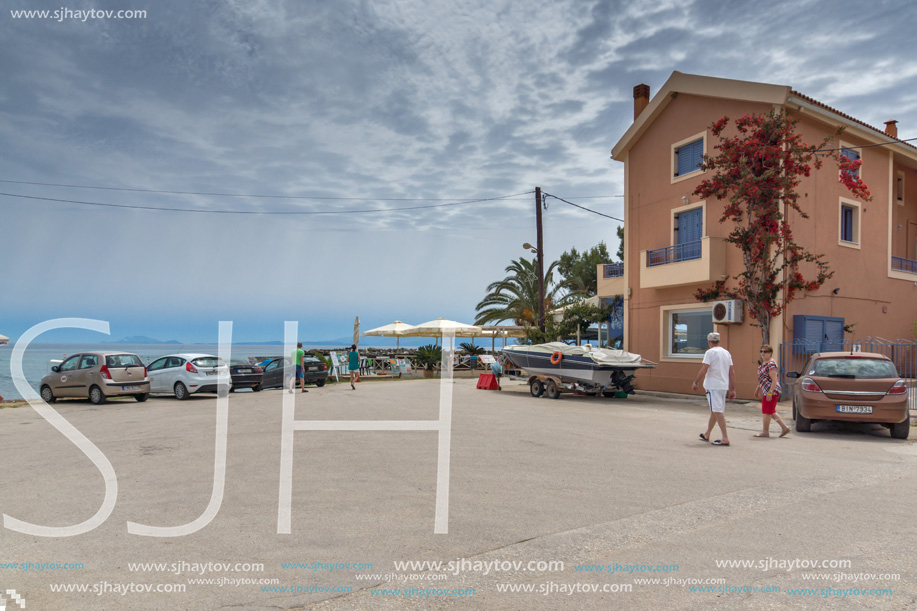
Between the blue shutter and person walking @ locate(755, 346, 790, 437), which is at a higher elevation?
the blue shutter

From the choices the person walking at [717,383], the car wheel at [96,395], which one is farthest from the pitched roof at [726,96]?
the car wheel at [96,395]

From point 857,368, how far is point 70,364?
19.3 metres

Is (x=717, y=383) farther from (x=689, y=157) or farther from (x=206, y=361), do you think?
(x=206, y=361)

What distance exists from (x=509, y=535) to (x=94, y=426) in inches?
414

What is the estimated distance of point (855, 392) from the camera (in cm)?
1159

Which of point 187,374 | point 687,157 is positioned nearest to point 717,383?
point 687,157

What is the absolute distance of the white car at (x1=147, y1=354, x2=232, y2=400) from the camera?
19.7 m

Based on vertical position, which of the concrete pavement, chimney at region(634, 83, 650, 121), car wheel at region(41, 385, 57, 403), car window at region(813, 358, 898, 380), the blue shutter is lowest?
car wheel at region(41, 385, 57, 403)

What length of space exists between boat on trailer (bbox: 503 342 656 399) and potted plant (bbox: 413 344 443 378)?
12229 millimetres

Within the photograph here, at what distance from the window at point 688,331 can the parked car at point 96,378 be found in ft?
54.1

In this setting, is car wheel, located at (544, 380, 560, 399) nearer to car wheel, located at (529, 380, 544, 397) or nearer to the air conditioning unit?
car wheel, located at (529, 380, 544, 397)

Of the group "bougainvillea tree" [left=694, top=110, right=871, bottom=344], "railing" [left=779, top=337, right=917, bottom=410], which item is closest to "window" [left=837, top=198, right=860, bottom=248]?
"bougainvillea tree" [left=694, top=110, right=871, bottom=344]

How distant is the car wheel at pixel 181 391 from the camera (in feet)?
64.8

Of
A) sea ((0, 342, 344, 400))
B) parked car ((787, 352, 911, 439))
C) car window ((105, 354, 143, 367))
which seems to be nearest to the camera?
sea ((0, 342, 344, 400))
